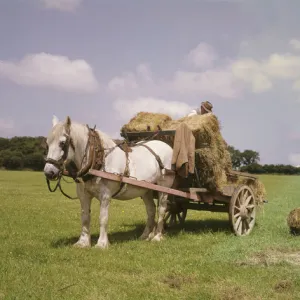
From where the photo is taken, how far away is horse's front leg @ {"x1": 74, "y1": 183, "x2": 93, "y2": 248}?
8883mm

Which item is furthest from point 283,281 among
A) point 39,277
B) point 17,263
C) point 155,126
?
point 155,126

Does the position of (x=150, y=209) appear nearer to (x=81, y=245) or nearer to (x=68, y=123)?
(x=81, y=245)

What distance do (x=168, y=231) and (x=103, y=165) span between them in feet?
12.0

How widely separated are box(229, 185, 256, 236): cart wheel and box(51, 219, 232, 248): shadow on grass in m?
0.38

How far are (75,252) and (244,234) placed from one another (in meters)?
4.56

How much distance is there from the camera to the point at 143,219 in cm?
1423

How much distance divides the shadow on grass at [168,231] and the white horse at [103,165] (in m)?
0.59

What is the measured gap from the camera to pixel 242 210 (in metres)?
11.0

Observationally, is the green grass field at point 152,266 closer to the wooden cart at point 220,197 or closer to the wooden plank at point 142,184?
the wooden cart at point 220,197

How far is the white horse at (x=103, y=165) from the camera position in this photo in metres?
7.97

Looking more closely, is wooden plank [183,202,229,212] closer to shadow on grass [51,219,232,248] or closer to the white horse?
shadow on grass [51,219,232,248]

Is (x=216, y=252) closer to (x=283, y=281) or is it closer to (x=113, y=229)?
(x=283, y=281)

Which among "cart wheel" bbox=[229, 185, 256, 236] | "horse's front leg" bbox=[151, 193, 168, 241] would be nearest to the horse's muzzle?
"horse's front leg" bbox=[151, 193, 168, 241]

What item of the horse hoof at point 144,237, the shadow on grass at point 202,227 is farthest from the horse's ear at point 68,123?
the shadow on grass at point 202,227
